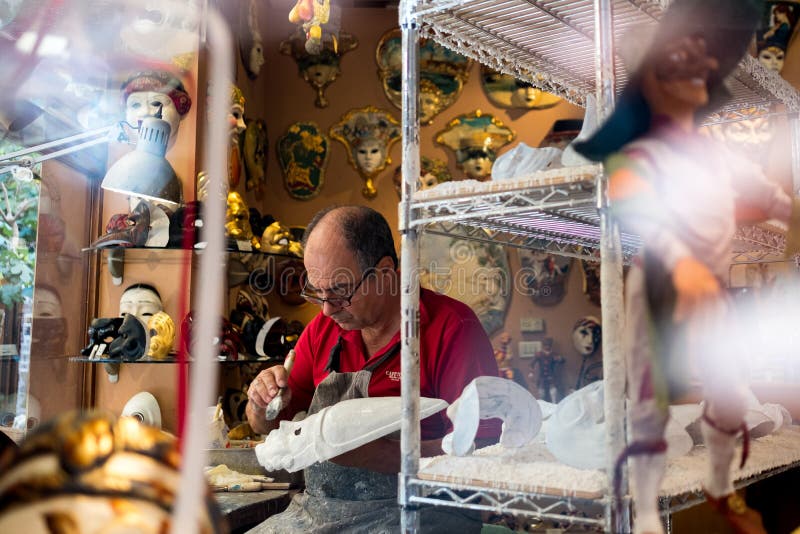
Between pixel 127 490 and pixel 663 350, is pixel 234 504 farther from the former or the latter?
pixel 663 350

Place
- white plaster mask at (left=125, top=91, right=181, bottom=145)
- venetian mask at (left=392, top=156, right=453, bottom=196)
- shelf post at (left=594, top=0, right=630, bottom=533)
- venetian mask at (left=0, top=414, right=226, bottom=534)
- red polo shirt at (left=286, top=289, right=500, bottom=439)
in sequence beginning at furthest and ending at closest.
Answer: venetian mask at (left=392, top=156, right=453, bottom=196), white plaster mask at (left=125, top=91, right=181, bottom=145), red polo shirt at (left=286, top=289, right=500, bottom=439), shelf post at (left=594, top=0, right=630, bottom=533), venetian mask at (left=0, top=414, right=226, bottom=534)

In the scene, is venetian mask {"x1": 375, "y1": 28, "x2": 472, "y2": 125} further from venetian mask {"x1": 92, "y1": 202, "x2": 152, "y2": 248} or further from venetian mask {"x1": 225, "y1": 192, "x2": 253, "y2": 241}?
venetian mask {"x1": 92, "y1": 202, "x2": 152, "y2": 248}

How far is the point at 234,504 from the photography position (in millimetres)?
2426

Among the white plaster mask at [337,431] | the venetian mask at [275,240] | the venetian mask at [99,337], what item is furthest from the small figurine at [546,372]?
the white plaster mask at [337,431]

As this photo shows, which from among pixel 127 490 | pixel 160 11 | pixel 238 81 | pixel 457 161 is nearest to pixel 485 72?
pixel 457 161

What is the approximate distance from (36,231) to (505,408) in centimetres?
162

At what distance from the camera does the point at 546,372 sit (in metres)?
4.41

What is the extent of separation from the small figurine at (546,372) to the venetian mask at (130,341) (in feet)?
7.85

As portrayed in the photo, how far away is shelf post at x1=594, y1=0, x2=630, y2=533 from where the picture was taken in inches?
43.4

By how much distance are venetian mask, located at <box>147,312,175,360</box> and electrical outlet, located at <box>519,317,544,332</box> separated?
2315 millimetres

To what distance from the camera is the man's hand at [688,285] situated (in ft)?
3.23

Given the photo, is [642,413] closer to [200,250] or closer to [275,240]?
[200,250]

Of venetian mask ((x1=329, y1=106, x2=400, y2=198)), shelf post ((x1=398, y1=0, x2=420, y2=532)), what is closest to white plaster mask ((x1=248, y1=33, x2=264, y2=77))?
venetian mask ((x1=329, y1=106, x2=400, y2=198))

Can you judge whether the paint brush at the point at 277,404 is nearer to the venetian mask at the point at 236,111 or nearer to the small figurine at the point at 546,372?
the venetian mask at the point at 236,111
